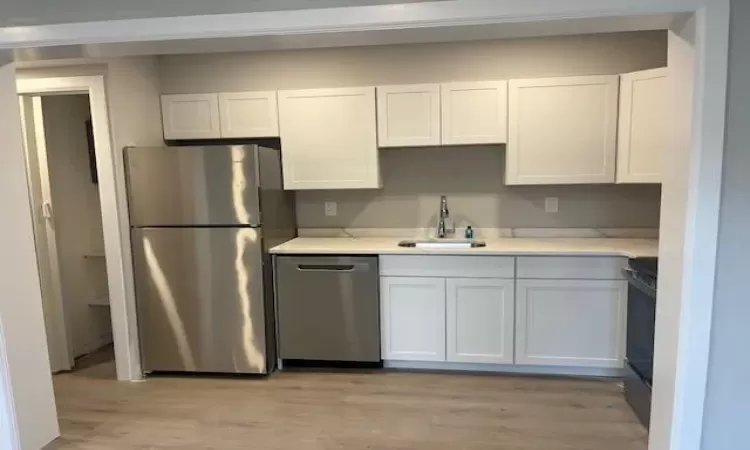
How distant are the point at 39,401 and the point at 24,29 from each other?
1770mm

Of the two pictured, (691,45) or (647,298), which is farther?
(647,298)

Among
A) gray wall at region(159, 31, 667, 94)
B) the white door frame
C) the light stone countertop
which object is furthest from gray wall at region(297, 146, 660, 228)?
the white door frame

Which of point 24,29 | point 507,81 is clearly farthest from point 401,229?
point 24,29

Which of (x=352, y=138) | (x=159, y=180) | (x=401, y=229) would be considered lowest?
(x=401, y=229)

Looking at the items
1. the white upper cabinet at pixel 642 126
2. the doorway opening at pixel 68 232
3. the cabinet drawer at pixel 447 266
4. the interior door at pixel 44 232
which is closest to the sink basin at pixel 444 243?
the cabinet drawer at pixel 447 266

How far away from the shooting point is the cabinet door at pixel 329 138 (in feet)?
11.3

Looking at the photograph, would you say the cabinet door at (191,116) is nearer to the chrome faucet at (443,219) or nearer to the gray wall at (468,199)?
the gray wall at (468,199)

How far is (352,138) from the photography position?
3.48 m

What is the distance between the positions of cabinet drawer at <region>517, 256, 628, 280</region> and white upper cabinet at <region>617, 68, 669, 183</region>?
56 cm

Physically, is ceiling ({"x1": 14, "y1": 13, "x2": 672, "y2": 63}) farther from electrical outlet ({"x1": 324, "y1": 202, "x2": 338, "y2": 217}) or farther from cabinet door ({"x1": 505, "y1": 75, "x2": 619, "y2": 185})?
electrical outlet ({"x1": 324, "y1": 202, "x2": 338, "y2": 217})

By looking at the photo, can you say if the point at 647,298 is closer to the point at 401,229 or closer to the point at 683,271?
the point at 683,271

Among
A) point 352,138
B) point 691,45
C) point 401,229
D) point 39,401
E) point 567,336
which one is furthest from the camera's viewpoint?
point 401,229

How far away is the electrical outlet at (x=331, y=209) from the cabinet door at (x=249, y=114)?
671mm

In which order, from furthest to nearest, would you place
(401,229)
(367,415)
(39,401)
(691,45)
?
(401,229)
(367,415)
(39,401)
(691,45)
